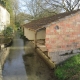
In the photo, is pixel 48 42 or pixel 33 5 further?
pixel 33 5

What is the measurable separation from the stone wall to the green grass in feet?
3.26

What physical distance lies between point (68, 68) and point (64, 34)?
2.41 metres

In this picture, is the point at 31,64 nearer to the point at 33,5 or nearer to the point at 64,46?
the point at 64,46

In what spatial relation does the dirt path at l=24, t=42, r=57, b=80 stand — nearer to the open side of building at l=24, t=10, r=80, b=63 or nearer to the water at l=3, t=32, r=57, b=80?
the water at l=3, t=32, r=57, b=80

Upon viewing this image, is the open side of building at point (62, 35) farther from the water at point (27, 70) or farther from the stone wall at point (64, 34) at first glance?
the water at point (27, 70)

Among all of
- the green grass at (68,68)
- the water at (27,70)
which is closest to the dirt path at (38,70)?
the water at (27,70)

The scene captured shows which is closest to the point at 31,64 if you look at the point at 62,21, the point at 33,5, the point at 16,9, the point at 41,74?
the point at 41,74

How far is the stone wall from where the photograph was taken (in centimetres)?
1103

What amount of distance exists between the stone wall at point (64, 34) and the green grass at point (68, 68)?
0.99m

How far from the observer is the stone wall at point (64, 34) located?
36.2 feet

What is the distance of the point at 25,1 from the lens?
41.9m

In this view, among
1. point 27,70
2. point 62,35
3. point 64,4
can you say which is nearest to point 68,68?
point 62,35

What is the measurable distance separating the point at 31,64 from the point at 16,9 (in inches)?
1573

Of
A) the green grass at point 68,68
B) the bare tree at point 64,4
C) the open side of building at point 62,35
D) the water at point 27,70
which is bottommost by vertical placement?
the water at point 27,70
